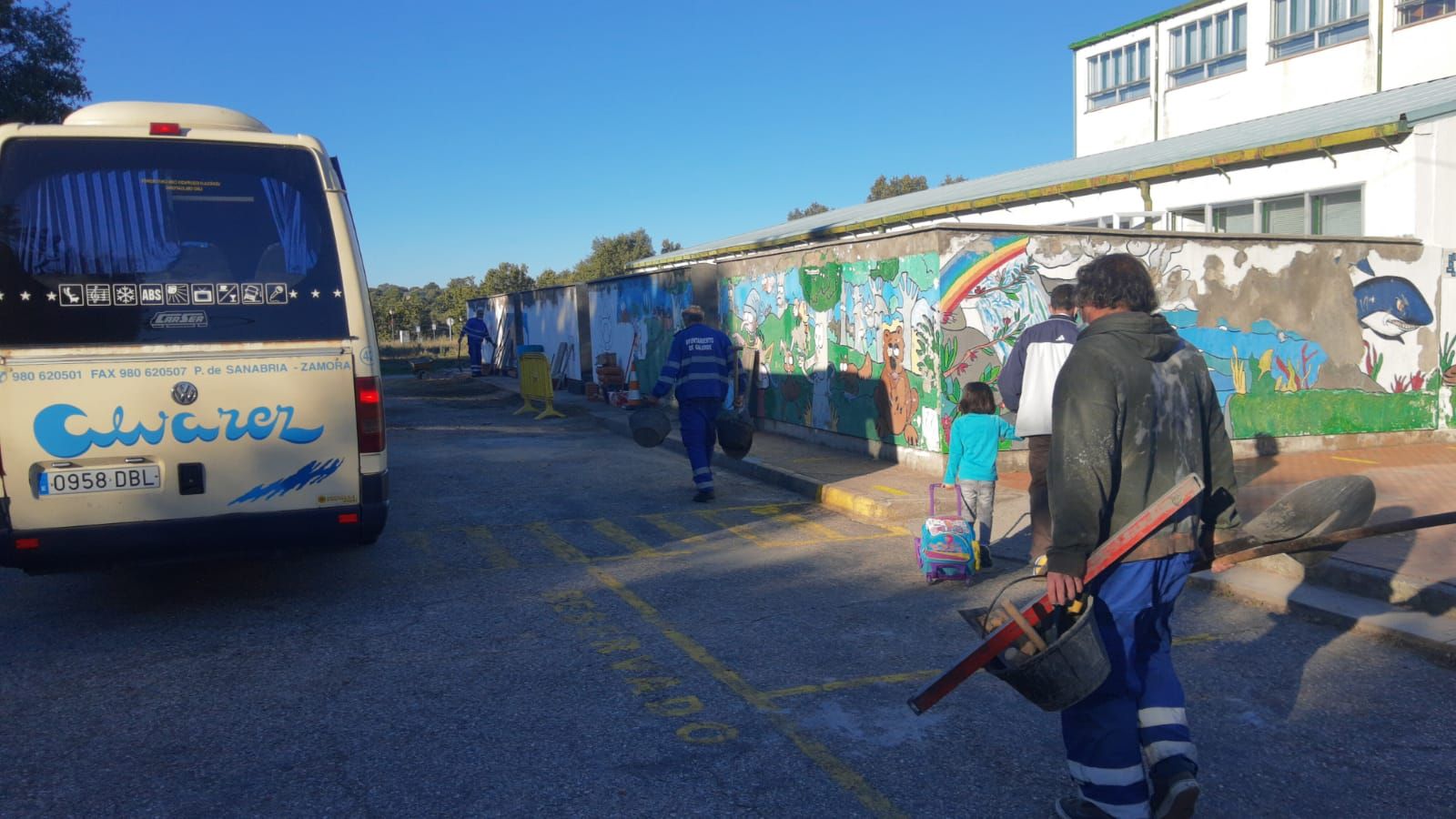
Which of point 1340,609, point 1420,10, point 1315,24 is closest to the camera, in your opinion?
point 1340,609

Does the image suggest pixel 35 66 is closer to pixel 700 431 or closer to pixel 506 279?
pixel 700 431

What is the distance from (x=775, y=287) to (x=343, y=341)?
8.74 m

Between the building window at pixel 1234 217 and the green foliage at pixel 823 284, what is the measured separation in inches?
253

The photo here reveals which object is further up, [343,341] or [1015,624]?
[343,341]

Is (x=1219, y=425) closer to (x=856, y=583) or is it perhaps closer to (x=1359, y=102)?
(x=856, y=583)

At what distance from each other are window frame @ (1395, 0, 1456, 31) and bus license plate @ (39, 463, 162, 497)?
20.6m

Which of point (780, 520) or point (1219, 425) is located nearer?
point (1219, 425)

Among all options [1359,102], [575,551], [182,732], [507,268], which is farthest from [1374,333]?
[507,268]

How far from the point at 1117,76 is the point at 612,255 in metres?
42.0

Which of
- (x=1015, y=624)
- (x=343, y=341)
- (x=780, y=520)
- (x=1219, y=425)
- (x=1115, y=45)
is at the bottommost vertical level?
(x=780, y=520)

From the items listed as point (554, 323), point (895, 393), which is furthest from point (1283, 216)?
point (554, 323)

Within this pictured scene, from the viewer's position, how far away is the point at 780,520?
9117 millimetres

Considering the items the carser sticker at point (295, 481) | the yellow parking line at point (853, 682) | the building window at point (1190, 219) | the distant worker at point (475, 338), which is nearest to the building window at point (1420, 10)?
the building window at point (1190, 219)

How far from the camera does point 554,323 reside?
83.8 feet
